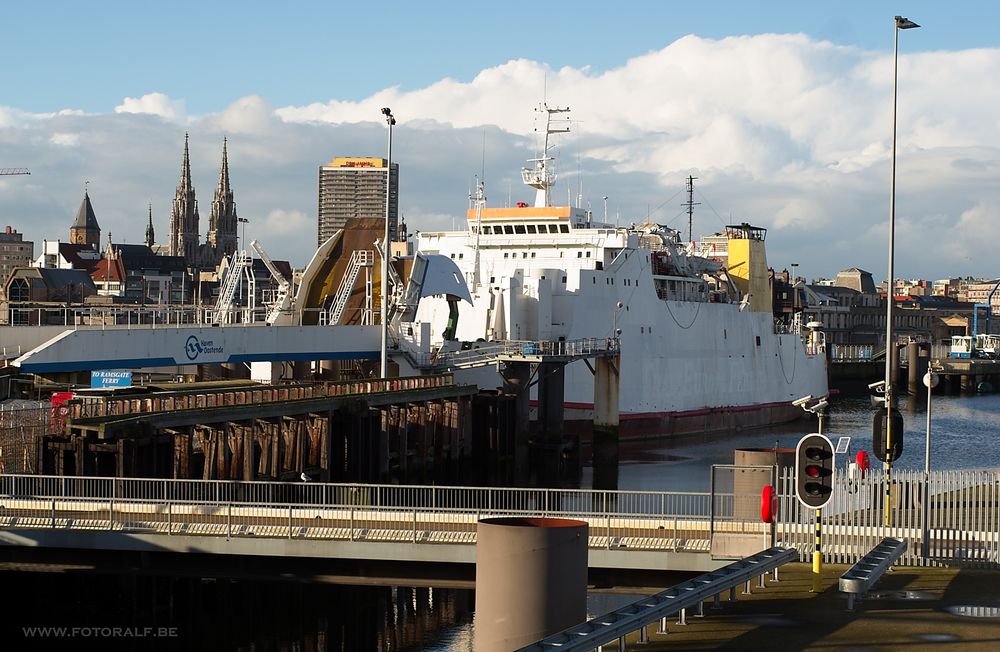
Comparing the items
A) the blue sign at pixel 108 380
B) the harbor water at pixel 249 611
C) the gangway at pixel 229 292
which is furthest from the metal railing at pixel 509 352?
the harbor water at pixel 249 611

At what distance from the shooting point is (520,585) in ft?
47.9

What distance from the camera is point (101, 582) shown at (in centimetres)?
2703

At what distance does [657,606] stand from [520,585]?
1.58 metres

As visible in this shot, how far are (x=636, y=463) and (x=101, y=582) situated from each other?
3130cm

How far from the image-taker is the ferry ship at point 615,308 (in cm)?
5894

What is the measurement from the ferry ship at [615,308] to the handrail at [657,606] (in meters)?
36.9

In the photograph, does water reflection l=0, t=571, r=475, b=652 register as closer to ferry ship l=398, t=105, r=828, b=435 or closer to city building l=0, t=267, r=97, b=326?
ferry ship l=398, t=105, r=828, b=435

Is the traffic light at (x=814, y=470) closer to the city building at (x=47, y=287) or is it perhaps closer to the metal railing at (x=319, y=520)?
the metal railing at (x=319, y=520)

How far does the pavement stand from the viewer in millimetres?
14234

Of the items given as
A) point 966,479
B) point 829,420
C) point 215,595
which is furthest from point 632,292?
point 966,479

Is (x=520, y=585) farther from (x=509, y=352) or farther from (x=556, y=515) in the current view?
(x=509, y=352)

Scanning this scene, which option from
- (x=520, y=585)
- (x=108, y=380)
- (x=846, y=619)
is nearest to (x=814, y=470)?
(x=846, y=619)

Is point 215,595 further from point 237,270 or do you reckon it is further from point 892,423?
point 237,270

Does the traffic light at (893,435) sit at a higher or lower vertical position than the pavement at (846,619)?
higher
